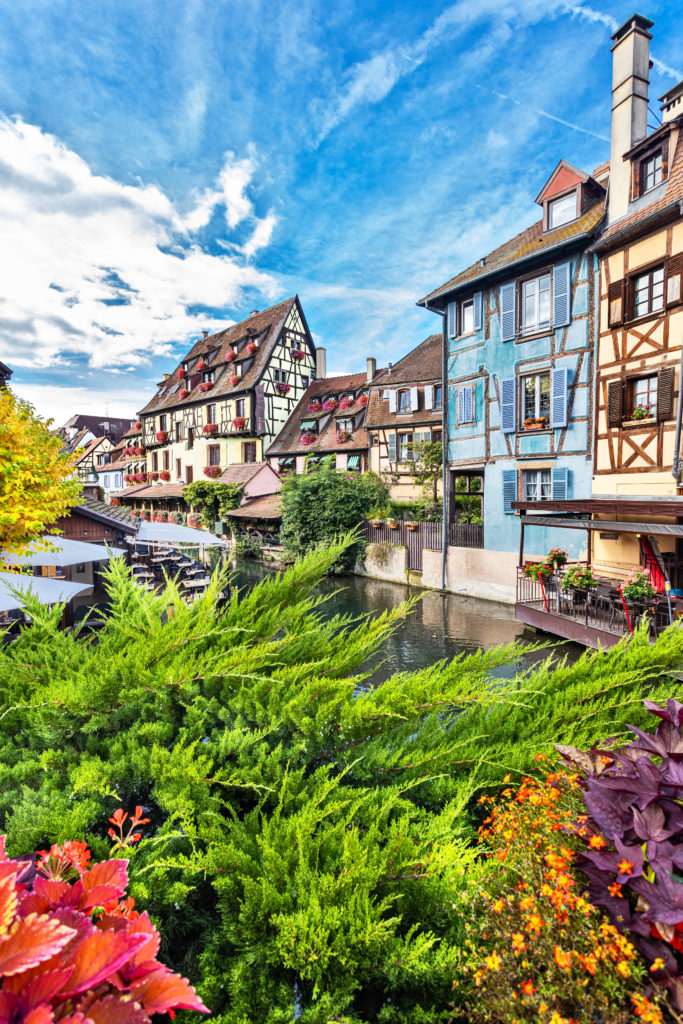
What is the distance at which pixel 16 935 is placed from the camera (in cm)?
85

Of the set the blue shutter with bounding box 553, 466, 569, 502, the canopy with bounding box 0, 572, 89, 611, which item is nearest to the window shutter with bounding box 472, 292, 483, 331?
the blue shutter with bounding box 553, 466, 569, 502

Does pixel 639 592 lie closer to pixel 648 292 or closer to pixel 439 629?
pixel 439 629

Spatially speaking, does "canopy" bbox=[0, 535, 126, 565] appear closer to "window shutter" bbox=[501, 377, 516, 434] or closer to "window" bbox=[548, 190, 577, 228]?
"window shutter" bbox=[501, 377, 516, 434]

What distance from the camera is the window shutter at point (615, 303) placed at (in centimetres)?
1245

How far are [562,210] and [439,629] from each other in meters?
13.8

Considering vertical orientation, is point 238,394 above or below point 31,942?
above

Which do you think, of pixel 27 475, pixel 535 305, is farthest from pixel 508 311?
pixel 27 475

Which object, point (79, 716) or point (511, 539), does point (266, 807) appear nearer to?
point (79, 716)

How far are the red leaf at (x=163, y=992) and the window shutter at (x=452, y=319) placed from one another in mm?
19183

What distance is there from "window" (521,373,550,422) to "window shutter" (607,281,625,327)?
259 centimetres

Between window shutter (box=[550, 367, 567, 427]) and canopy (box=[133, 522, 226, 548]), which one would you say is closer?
canopy (box=[133, 522, 226, 548])

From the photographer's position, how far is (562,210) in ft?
49.7

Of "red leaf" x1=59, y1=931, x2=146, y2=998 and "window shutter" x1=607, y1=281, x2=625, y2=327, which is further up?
"window shutter" x1=607, y1=281, x2=625, y2=327

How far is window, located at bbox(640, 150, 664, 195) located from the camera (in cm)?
1202
